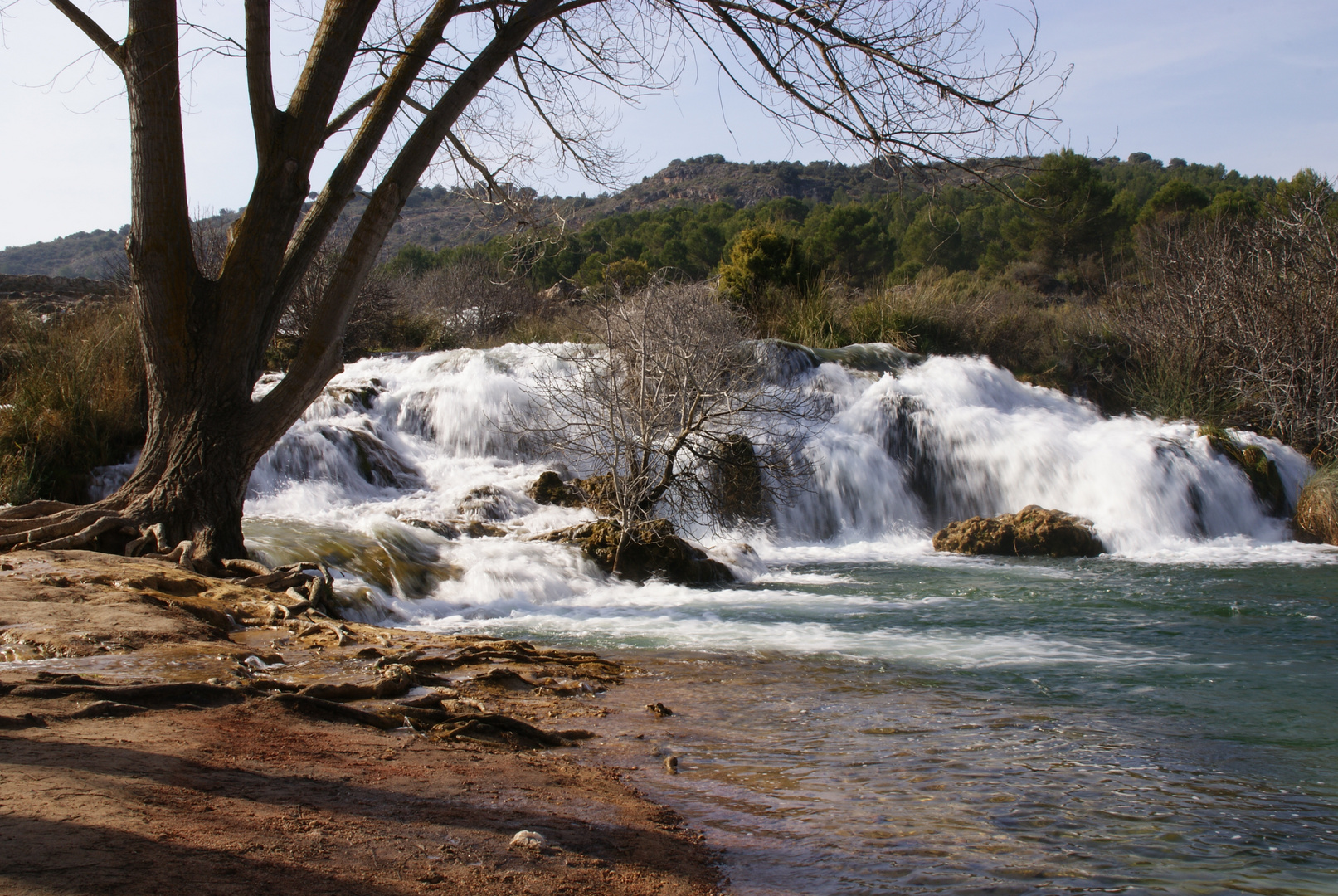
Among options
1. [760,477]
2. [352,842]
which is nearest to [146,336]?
[352,842]

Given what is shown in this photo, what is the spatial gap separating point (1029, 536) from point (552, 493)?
6752 millimetres

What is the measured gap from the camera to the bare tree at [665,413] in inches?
411

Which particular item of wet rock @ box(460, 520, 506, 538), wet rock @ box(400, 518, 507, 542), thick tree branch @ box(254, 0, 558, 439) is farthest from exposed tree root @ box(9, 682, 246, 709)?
wet rock @ box(460, 520, 506, 538)

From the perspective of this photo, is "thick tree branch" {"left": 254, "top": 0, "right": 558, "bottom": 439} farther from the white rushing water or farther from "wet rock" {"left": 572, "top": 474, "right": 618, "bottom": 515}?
"wet rock" {"left": 572, "top": 474, "right": 618, "bottom": 515}

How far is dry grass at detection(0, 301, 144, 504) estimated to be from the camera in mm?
10438

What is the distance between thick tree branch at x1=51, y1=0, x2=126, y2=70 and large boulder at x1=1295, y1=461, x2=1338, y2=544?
1646 centimetres

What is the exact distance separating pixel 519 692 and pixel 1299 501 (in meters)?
14.7

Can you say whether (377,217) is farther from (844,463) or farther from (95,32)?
(844,463)

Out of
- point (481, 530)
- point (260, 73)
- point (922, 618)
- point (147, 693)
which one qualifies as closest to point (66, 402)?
point (481, 530)

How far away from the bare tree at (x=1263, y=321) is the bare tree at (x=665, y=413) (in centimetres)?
1071

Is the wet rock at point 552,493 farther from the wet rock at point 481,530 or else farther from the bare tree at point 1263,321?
the bare tree at point 1263,321

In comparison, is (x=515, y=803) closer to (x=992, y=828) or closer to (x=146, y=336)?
(x=992, y=828)

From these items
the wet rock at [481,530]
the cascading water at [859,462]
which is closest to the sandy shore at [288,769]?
the wet rock at [481,530]

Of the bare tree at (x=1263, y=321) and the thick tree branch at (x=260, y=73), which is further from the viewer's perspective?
the bare tree at (x=1263, y=321)
